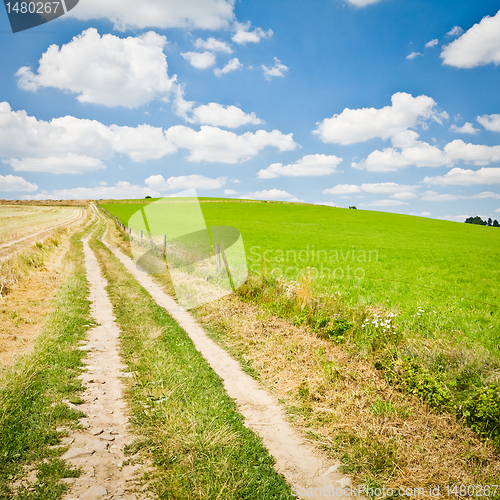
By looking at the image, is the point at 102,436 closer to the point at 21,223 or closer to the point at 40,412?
the point at 40,412

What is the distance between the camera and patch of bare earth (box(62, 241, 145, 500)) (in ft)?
12.3

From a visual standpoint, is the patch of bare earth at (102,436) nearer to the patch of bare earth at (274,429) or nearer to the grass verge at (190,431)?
the grass verge at (190,431)

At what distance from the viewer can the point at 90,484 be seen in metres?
3.79

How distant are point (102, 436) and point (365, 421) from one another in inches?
168

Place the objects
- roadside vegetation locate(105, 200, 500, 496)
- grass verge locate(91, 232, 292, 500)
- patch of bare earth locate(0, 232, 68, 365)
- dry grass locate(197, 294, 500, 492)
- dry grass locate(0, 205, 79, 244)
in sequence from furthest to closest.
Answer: dry grass locate(0, 205, 79, 244) → patch of bare earth locate(0, 232, 68, 365) → roadside vegetation locate(105, 200, 500, 496) → dry grass locate(197, 294, 500, 492) → grass verge locate(91, 232, 292, 500)

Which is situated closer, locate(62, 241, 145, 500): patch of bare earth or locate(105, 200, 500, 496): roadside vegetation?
locate(62, 241, 145, 500): patch of bare earth

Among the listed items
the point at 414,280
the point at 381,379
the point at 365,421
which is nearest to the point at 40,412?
the point at 365,421

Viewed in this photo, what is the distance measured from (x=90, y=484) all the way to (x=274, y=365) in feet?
13.8

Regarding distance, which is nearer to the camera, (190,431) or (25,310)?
(190,431)

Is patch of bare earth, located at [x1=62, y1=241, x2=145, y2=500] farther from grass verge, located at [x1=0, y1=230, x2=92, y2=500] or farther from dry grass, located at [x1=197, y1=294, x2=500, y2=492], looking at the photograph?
dry grass, located at [x1=197, y1=294, x2=500, y2=492]

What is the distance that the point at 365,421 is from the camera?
4984 mm

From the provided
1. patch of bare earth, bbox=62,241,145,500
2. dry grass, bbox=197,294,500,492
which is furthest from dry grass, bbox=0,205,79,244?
dry grass, bbox=197,294,500,492

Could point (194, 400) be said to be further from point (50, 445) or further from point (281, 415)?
point (50, 445)

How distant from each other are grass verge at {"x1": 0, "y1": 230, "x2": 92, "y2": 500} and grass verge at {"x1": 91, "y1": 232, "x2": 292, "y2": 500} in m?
1.07
